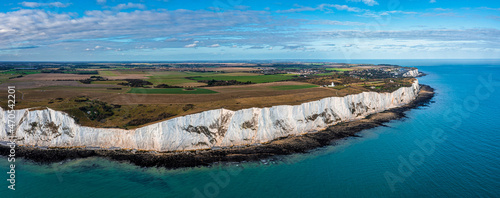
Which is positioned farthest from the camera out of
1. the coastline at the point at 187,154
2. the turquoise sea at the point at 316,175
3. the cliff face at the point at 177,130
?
the cliff face at the point at 177,130

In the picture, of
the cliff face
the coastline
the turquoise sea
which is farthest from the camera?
the cliff face

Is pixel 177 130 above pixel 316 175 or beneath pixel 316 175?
above

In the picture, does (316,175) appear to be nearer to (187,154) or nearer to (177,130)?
(187,154)

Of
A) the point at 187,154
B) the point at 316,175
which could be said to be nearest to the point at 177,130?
the point at 187,154

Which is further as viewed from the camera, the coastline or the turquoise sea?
the coastline

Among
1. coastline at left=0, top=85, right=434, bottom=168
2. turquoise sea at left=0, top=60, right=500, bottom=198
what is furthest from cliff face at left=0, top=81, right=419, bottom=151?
turquoise sea at left=0, top=60, right=500, bottom=198

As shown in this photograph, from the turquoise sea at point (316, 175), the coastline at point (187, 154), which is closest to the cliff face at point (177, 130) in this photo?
the coastline at point (187, 154)

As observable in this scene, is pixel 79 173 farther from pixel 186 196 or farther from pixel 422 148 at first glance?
pixel 422 148

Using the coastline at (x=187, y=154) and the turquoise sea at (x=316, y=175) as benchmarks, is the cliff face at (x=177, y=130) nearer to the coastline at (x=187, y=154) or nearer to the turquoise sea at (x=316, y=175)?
the coastline at (x=187, y=154)

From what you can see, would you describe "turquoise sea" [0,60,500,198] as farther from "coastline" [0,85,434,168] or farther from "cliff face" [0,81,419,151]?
"cliff face" [0,81,419,151]

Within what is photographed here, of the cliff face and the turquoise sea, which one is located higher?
the cliff face
